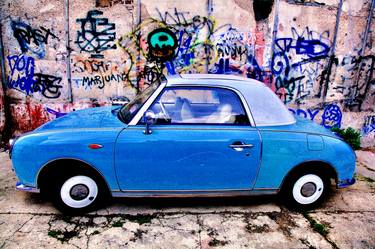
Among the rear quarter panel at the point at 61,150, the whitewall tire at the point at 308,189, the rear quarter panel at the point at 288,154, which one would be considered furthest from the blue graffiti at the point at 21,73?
the whitewall tire at the point at 308,189

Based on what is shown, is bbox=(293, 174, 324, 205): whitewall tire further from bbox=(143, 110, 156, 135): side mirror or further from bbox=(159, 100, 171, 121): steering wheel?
bbox=(143, 110, 156, 135): side mirror

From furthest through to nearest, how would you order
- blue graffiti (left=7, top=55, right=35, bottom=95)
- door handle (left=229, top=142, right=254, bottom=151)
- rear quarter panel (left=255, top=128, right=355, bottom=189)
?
1. blue graffiti (left=7, top=55, right=35, bottom=95)
2. rear quarter panel (left=255, top=128, right=355, bottom=189)
3. door handle (left=229, top=142, right=254, bottom=151)

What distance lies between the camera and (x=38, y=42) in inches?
232

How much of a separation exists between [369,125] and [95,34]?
241 inches

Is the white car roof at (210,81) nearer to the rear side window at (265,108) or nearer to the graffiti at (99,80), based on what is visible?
the rear side window at (265,108)

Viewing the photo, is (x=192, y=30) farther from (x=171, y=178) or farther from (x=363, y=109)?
(x=363, y=109)

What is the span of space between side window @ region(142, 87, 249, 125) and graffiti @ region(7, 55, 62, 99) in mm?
3429

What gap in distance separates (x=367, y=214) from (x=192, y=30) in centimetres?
430

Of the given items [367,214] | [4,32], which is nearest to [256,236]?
[367,214]

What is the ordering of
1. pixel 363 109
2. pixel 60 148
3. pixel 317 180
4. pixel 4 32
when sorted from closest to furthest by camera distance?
1. pixel 60 148
2. pixel 317 180
3. pixel 4 32
4. pixel 363 109

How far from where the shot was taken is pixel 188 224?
359cm

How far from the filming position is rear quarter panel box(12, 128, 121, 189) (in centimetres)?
340

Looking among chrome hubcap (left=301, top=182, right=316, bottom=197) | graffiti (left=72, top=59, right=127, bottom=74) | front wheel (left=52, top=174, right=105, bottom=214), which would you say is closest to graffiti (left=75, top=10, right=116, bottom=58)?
graffiti (left=72, top=59, right=127, bottom=74)

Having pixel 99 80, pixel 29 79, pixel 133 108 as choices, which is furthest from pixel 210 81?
pixel 29 79
